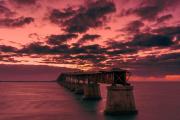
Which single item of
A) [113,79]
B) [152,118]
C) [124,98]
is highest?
[113,79]

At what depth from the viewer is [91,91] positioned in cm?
13788

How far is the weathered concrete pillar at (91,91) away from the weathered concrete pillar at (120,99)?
181 ft

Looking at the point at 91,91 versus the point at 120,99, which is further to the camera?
the point at 91,91

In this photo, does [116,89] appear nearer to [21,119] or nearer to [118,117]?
[118,117]

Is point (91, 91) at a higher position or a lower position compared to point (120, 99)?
higher

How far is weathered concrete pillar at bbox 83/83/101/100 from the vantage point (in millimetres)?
134625

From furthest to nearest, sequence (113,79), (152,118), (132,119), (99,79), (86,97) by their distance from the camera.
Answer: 1. (86,97)
2. (99,79)
3. (152,118)
4. (113,79)
5. (132,119)

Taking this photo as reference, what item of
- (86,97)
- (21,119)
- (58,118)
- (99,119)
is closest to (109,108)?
(99,119)

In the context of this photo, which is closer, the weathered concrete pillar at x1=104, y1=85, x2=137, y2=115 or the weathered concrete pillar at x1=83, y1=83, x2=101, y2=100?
the weathered concrete pillar at x1=104, y1=85, x2=137, y2=115

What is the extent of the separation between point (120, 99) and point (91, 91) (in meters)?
62.6

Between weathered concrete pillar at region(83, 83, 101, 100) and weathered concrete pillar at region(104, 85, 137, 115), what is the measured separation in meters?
55.3

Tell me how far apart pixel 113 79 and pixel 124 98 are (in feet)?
24.9

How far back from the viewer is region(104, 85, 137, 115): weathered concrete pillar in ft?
249

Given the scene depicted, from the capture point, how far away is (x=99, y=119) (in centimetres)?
7819
